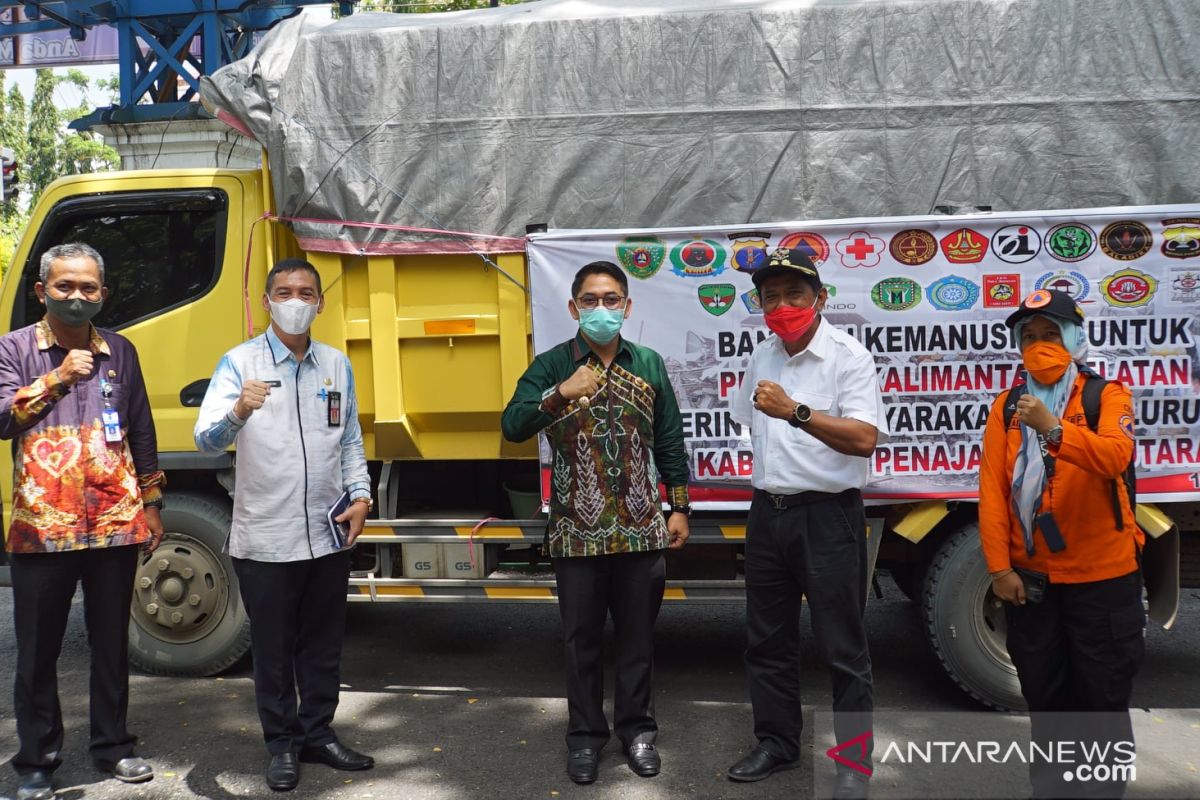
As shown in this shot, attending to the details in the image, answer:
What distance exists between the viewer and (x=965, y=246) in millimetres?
4262

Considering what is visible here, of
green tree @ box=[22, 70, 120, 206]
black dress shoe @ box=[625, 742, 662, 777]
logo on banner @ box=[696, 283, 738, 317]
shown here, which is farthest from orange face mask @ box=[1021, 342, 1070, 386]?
green tree @ box=[22, 70, 120, 206]

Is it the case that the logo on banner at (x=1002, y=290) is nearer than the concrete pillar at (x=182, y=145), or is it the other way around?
the logo on banner at (x=1002, y=290)

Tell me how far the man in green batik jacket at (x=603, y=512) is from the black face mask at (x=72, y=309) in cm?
157

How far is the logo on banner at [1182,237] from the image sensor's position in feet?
13.7

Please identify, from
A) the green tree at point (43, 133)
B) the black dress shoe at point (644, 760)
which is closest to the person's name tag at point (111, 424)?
the black dress shoe at point (644, 760)

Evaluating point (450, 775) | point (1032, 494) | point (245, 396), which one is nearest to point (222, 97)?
point (245, 396)

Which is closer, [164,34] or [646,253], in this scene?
[646,253]

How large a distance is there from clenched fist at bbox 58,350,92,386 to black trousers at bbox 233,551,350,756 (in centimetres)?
88

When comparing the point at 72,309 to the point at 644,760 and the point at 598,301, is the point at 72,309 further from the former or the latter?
the point at 644,760

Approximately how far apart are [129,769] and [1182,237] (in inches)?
186

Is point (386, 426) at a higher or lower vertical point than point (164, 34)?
lower

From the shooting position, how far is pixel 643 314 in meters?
4.46

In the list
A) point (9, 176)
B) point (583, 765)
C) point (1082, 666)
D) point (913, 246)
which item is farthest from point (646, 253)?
point (9, 176)

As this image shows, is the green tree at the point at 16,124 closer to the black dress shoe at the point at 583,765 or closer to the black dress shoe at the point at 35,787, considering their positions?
the black dress shoe at the point at 35,787
